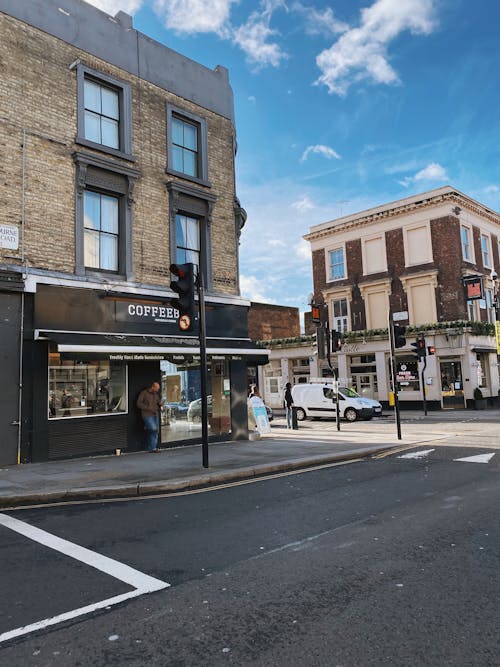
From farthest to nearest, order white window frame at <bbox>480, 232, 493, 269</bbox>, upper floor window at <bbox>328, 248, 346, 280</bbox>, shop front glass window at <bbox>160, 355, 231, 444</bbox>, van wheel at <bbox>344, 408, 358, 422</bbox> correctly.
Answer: upper floor window at <bbox>328, 248, 346, 280</bbox>, white window frame at <bbox>480, 232, 493, 269</bbox>, van wheel at <bbox>344, 408, 358, 422</bbox>, shop front glass window at <bbox>160, 355, 231, 444</bbox>

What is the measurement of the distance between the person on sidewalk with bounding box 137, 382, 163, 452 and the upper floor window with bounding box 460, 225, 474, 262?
79.9ft

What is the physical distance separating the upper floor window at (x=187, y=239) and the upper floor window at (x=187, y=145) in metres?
1.24

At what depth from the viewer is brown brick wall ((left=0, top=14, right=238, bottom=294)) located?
11.9 metres

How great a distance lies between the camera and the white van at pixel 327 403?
2461 centimetres

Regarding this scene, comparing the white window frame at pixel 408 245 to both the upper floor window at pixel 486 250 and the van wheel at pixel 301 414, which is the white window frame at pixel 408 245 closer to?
the upper floor window at pixel 486 250

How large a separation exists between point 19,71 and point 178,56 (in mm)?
5273

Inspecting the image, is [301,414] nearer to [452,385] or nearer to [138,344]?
[452,385]

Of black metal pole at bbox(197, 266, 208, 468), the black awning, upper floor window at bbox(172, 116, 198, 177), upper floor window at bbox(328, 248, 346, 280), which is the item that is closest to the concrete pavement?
black metal pole at bbox(197, 266, 208, 468)

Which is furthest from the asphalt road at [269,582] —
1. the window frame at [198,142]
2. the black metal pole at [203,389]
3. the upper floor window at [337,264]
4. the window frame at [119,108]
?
the upper floor window at [337,264]

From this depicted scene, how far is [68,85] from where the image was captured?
12953mm

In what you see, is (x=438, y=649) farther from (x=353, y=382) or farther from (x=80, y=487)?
(x=353, y=382)

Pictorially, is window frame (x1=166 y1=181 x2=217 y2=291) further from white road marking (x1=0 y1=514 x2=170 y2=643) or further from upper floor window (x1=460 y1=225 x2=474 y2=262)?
upper floor window (x1=460 y1=225 x2=474 y2=262)

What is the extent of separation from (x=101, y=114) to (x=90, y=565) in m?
12.2

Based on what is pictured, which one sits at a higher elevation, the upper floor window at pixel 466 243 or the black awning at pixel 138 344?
the upper floor window at pixel 466 243
